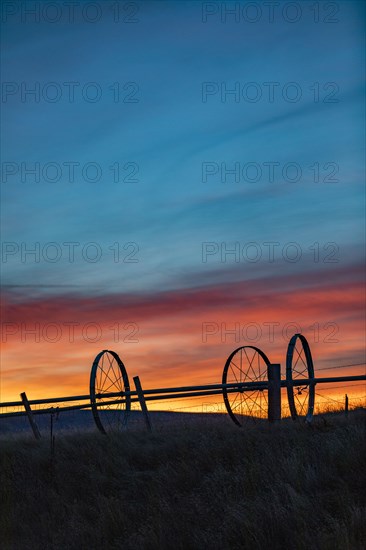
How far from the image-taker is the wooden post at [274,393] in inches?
738

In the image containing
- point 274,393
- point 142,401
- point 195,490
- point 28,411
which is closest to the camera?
point 195,490

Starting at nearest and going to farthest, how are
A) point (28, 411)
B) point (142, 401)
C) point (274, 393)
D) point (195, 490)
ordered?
point (195, 490), point (274, 393), point (142, 401), point (28, 411)

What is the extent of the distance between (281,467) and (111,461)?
15.5 feet

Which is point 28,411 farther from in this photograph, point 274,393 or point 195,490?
point 195,490

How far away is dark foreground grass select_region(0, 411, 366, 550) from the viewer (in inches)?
407

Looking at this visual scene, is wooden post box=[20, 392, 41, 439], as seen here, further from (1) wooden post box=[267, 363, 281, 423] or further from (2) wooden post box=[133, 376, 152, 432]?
(1) wooden post box=[267, 363, 281, 423]

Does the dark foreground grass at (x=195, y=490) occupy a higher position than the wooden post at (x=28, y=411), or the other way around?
the wooden post at (x=28, y=411)

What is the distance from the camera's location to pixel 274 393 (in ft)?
62.3

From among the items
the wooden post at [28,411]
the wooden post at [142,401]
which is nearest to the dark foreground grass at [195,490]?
the wooden post at [142,401]

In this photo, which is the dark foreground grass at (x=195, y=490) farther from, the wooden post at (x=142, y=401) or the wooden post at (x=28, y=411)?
the wooden post at (x=28, y=411)

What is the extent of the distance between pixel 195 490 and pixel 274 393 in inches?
241

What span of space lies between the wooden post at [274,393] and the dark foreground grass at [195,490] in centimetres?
140

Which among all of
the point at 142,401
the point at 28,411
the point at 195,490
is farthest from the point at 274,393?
the point at 28,411

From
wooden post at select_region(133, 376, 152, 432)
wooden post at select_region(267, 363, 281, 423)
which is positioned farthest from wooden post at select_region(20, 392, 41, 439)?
wooden post at select_region(267, 363, 281, 423)
